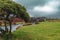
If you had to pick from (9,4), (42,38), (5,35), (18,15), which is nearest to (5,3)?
(9,4)

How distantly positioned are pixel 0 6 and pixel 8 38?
3364mm

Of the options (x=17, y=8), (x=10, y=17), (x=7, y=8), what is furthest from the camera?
(x=10, y=17)

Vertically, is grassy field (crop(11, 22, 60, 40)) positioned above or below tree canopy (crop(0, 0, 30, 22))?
below

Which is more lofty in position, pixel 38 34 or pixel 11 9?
pixel 11 9

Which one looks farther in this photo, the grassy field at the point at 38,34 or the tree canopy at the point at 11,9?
the grassy field at the point at 38,34

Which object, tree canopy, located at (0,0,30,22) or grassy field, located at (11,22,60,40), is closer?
tree canopy, located at (0,0,30,22)

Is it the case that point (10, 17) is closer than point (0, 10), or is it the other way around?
point (0, 10)

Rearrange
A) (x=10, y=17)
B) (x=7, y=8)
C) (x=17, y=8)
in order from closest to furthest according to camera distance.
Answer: (x=7, y=8) → (x=17, y=8) → (x=10, y=17)

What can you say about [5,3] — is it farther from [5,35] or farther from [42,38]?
[42,38]

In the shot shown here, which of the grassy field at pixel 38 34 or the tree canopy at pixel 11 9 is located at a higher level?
the tree canopy at pixel 11 9

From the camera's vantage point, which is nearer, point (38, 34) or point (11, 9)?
point (11, 9)

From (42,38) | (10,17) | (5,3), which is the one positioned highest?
(5,3)

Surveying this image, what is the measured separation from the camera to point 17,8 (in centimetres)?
2286

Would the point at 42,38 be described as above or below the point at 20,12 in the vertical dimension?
below
